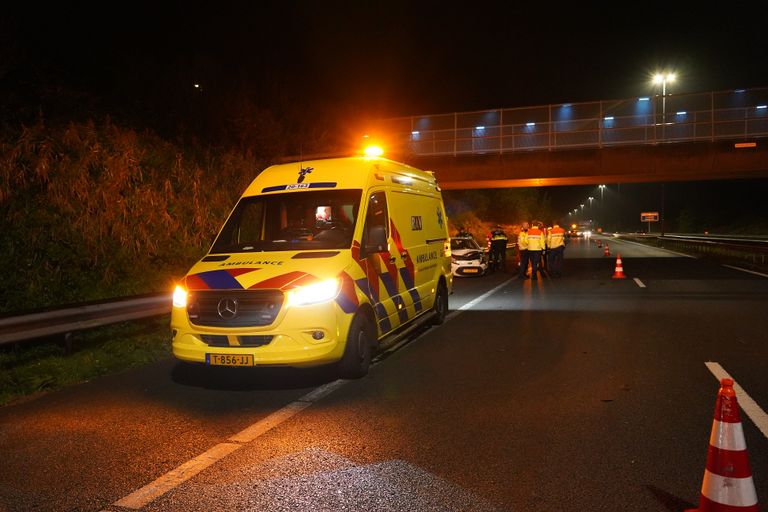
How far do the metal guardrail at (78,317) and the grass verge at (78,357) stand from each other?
33cm

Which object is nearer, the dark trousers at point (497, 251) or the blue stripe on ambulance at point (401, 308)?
the blue stripe on ambulance at point (401, 308)

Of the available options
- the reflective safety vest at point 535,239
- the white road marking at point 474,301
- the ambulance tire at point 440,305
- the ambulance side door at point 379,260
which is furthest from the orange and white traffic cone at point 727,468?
the reflective safety vest at point 535,239

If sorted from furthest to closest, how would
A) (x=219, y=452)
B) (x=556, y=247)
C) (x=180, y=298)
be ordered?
(x=556, y=247)
(x=180, y=298)
(x=219, y=452)

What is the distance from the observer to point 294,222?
797 centimetres

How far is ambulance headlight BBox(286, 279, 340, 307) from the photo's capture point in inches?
238

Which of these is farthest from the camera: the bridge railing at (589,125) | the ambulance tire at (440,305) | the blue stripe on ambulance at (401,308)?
the bridge railing at (589,125)

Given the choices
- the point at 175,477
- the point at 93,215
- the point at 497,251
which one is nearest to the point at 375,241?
the point at 175,477

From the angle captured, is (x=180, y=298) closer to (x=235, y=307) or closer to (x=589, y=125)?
(x=235, y=307)

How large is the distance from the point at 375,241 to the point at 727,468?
450 cm

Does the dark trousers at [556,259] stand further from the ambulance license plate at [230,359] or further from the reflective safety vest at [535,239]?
the ambulance license plate at [230,359]

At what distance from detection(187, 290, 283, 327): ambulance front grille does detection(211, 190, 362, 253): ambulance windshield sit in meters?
1.01

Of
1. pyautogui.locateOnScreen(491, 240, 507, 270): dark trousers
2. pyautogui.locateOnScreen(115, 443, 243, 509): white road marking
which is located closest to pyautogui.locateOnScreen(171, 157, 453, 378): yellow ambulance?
pyautogui.locateOnScreen(115, 443, 243, 509): white road marking

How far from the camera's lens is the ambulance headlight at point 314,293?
604cm

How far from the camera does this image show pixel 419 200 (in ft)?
31.9
